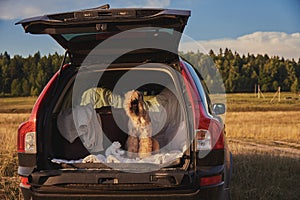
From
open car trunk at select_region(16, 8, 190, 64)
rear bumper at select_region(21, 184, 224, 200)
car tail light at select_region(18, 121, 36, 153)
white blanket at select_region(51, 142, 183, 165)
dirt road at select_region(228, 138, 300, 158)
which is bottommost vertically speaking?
dirt road at select_region(228, 138, 300, 158)

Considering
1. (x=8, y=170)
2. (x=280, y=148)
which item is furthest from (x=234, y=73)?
(x=8, y=170)

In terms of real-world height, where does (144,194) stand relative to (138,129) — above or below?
below

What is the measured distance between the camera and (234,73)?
62.7 meters

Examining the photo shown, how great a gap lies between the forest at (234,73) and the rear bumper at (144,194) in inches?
1555

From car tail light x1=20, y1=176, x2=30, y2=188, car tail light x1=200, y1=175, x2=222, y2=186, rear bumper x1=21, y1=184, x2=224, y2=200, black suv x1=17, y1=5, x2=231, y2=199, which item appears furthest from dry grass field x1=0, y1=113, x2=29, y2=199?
car tail light x1=200, y1=175, x2=222, y2=186

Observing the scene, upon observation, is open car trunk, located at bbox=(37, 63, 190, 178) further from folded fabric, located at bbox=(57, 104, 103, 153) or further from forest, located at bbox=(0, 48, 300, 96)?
forest, located at bbox=(0, 48, 300, 96)

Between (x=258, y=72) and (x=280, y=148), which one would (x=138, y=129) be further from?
(x=258, y=72)

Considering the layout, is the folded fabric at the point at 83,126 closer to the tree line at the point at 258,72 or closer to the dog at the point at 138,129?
the dog at the point at 138,129

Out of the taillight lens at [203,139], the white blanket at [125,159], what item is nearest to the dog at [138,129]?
A: the white blanket at [125,159]

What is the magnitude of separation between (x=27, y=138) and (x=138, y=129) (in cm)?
134

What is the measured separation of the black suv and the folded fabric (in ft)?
0.04

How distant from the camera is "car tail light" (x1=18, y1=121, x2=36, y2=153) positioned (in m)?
4.19

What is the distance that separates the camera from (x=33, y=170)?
412 centimetres

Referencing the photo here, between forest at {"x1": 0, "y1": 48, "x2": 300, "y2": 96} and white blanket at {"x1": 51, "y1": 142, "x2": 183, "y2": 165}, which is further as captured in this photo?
forest at {"x1": 0, "y1": 48, "x2": 300, "y2": 96}
